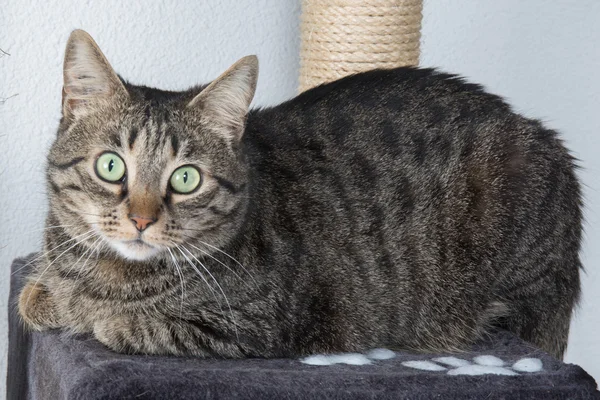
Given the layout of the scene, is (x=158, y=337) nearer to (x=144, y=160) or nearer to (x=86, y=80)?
(x=144, y=160)

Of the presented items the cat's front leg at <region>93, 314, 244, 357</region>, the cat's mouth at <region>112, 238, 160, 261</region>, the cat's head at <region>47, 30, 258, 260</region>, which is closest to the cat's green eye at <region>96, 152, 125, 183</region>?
the cat's head at <region>47, 30, 258, 260</region>

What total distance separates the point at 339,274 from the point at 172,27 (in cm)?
110

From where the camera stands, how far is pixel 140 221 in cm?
138

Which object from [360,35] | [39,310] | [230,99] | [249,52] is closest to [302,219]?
[230,99]

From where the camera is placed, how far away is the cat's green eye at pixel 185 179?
1.45 m

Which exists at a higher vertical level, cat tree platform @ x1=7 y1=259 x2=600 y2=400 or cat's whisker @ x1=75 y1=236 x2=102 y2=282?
cat's whisker @ x1=75 y1=236 x2=102 y2=282

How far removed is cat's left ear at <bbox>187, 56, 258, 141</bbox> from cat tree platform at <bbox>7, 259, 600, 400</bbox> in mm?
432

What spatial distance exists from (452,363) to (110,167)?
71 centimetres

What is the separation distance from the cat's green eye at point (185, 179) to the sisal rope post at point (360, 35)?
94 cm

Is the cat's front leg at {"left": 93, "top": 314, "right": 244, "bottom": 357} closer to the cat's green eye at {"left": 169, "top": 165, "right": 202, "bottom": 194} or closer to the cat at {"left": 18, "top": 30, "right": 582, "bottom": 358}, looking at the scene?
the cat at {"left": 18, "top": 30, "right": 582, "bottom": 358}

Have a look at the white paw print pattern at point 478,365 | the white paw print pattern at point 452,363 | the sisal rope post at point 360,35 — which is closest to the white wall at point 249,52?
the sisal rope post at point 360,35

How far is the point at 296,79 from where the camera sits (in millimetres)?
2637

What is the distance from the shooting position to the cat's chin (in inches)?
55.6

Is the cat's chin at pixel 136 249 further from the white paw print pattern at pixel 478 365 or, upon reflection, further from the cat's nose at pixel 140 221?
the white paw print pattern at pixel 478 365
